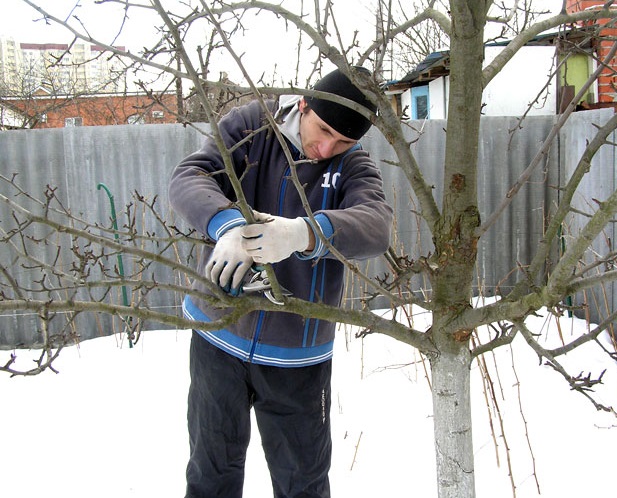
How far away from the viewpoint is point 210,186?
5.25ft

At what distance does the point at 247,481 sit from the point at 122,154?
3.72 meters

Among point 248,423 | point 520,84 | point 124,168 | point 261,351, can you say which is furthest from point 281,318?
point 520,84

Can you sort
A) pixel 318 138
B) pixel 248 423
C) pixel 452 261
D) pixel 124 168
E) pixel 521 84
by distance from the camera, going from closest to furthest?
pixel 452 261 → pixel 318 138 → pixel 248 423 → pixel 124 168 → pixel 521 84

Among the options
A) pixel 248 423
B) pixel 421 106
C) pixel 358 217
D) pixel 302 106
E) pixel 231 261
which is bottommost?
pixel 248 423

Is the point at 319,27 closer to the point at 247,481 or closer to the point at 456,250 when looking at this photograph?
the point at 456,250

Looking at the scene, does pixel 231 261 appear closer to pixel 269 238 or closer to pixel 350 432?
pixel 269 238

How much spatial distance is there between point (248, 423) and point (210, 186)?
0.89m

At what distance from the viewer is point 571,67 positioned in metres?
8.62

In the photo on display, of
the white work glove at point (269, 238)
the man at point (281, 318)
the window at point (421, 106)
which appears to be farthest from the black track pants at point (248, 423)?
the window at point (421, 106)

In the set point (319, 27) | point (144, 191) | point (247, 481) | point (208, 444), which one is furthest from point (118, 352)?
point (319, 27)

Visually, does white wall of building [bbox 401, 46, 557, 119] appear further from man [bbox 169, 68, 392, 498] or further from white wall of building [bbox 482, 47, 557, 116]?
man [bbox 169, 68, 392, 498]

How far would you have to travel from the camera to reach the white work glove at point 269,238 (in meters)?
1.27

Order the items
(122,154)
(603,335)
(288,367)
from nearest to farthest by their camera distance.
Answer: (288,367), (603,335), (122,154)

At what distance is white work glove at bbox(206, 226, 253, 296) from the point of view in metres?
1.34
